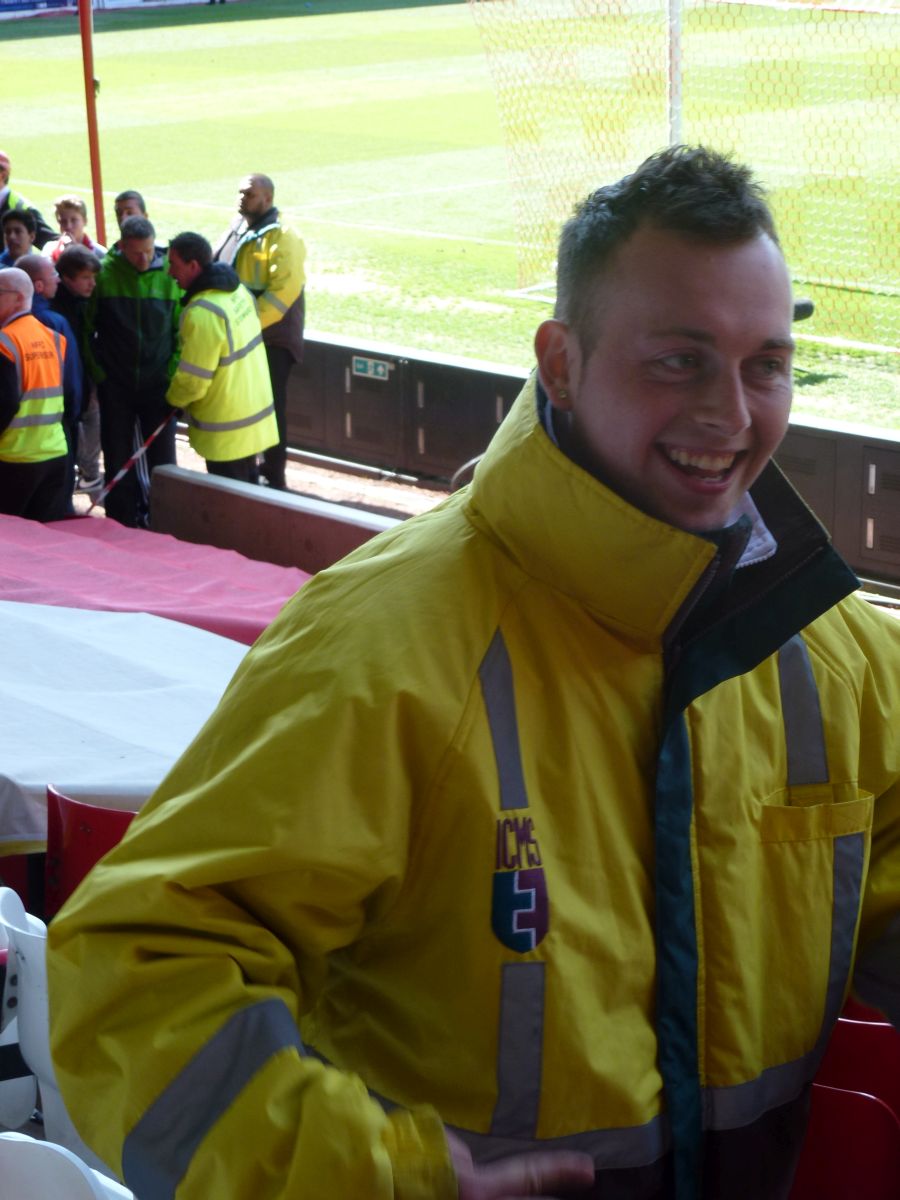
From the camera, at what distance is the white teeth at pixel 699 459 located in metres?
1.82

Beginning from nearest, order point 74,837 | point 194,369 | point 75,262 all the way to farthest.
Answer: point 74,837
point 194,369
point 75,262

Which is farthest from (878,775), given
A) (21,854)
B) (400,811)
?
(21,854)

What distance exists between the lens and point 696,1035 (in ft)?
6.10

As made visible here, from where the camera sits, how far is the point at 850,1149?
2648 mm

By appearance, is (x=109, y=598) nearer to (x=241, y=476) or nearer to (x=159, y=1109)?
(x=241, y=476)

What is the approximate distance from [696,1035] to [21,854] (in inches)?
113

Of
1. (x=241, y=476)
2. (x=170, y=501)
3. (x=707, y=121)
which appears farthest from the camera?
(x=707, y=121)

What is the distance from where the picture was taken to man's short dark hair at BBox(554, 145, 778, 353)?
1.79 meters

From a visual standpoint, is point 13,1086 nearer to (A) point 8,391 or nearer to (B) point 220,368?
(A) point 8,391

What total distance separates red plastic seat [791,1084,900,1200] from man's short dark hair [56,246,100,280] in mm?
8689

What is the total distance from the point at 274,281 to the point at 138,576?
4454mm

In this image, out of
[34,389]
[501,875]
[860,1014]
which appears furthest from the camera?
[34,389]

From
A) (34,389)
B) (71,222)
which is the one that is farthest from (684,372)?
(71,222)

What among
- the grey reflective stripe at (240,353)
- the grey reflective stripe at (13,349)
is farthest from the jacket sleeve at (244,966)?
the grey reflective stripe at (240,353)
